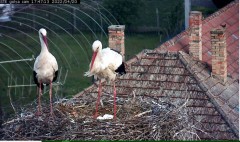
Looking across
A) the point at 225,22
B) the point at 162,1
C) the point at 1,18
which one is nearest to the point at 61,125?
the point at 1,18

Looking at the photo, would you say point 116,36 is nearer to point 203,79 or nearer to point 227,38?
point 203,79

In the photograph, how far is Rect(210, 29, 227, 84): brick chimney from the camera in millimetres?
12852

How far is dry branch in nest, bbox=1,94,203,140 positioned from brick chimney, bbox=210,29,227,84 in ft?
10.2

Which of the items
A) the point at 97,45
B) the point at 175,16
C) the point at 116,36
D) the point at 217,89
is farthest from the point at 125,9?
the point at 97,45

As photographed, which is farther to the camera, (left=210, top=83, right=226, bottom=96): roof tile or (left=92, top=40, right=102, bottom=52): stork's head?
(left=210, top=83, right=226, bottom=96): roof tile

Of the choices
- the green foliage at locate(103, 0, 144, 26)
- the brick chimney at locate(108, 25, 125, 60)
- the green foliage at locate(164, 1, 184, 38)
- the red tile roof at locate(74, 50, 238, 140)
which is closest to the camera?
the red tile roof at locate(74, 50, 238, 140)

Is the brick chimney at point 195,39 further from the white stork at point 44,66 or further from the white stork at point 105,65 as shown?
the white stork at point 44,66

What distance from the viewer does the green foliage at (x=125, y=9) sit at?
21622 mm

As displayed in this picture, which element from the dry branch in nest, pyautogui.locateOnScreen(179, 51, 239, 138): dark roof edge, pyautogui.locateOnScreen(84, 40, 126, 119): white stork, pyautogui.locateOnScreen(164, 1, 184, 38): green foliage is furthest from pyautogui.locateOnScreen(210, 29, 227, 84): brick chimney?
pyautogui.locateOnScreen(164, 1, 184, 38): green foliage

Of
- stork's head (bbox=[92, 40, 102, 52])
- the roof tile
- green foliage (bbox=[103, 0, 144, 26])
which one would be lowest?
the roof tile

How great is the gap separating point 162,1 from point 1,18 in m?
14.3

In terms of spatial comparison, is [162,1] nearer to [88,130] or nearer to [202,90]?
[202,90]

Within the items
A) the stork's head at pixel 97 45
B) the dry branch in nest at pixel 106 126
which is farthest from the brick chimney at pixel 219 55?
the stork's head at pixel 97 45

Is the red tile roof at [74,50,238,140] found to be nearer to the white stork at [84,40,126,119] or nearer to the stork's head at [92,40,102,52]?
the white stork at [84,40,126,119]
